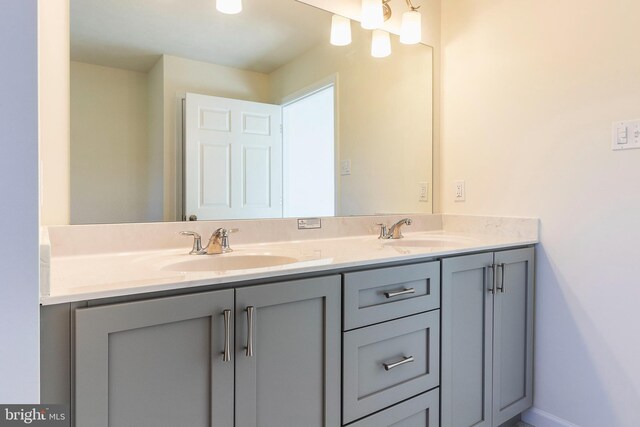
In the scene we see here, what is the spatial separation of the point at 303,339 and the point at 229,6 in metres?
1.31

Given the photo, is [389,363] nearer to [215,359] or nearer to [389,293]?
[389,293]

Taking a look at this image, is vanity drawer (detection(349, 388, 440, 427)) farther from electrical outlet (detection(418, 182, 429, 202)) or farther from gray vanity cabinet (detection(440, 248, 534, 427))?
electrical outlet (detection(418, 182, 429, 202))

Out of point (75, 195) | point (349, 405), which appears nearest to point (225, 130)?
point (75, 195)

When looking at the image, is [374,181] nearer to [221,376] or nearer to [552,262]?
[552,262]

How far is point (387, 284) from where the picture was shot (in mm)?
1177

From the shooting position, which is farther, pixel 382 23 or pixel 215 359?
pixel 382 23

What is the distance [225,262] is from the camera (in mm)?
1291

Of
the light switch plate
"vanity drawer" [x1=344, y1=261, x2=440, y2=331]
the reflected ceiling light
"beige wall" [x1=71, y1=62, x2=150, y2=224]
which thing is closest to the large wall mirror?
"beige wall" [x1=71, y1=62, x2=150, y2=224]

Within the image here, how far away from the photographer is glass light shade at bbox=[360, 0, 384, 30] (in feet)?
5.77

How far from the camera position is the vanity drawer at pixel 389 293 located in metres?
1.10

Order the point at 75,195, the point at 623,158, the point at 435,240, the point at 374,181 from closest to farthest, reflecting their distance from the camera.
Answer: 1. the point at 75,195
2. the point at 623,158
3. the point at 435,240
4. the point at 374,181

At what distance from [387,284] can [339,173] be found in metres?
0.81

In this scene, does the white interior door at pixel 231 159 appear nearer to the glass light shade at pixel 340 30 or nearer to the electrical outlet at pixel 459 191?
the glass light shade at pixel 340 30

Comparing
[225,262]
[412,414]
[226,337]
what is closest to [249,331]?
[226,337]
